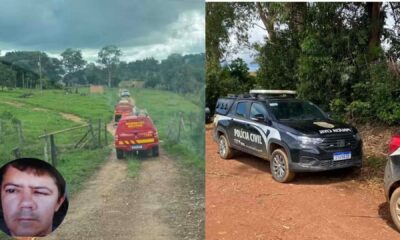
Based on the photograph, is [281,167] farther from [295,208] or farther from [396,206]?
[396,206]

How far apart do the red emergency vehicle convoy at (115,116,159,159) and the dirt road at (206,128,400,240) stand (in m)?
1.67

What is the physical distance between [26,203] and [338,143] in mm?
5149

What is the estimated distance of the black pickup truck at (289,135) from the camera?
6.65 meters

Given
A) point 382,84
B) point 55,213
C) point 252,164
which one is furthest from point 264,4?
point 55,213

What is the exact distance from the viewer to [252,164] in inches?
349

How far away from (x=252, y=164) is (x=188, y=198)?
544 cm

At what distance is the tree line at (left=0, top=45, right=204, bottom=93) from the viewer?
3.41 metres

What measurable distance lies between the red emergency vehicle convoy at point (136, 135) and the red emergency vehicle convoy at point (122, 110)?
40mm

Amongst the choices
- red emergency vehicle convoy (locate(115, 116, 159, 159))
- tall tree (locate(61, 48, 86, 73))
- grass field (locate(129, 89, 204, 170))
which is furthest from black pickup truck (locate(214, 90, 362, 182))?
tall tree (locate(61, 48, 86, 73))

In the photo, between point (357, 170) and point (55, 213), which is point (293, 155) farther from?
point (55, 213)

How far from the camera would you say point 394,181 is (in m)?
4.71

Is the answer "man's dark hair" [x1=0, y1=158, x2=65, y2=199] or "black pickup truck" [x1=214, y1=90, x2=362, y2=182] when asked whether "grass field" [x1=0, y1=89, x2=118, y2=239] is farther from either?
"black pickup truck" [x1=214, y1=90, x2=362, y2=182]

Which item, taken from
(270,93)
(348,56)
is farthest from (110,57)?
(348,56)

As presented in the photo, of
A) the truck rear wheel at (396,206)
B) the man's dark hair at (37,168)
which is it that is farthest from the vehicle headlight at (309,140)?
the man's dark hair at (37,168)
